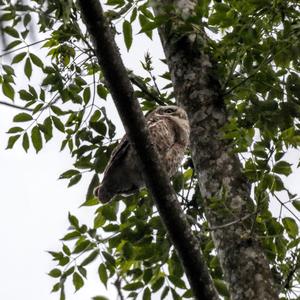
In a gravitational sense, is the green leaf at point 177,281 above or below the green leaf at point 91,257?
below

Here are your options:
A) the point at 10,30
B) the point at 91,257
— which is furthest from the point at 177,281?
the point at 10,30

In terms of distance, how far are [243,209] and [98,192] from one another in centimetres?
122

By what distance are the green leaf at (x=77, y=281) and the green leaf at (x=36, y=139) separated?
3.23 feet

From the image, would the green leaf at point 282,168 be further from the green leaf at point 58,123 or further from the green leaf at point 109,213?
the green leaf at point 58,123

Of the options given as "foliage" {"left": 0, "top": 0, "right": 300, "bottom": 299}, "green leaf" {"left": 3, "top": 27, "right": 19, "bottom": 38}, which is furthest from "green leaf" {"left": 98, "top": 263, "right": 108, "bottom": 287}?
"green leaf" {"left": 3, "top": 27, "right": 19, "bottom": 38}

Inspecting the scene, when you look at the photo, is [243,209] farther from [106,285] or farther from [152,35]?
[152,35]

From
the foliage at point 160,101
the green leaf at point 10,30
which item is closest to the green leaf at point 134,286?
the foliage at point 160,101

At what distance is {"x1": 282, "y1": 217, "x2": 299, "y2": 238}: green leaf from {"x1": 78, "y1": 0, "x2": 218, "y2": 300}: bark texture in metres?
1.15

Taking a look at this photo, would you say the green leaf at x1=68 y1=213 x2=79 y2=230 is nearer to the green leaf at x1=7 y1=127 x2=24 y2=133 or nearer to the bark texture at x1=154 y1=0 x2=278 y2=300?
the bark texture at x1=154 y1=0 x2=278 y2=300

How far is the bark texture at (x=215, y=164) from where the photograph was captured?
2969 millimetres

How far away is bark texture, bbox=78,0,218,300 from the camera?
2.32 m

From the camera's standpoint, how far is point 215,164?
3387 millimetres

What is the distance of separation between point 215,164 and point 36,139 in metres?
1.44

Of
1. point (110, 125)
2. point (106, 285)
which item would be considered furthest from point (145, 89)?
point (106, 285)
